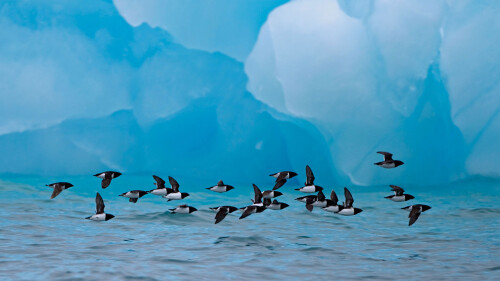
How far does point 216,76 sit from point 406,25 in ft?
17.8

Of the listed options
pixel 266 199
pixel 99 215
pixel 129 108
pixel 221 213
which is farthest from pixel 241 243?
pixel 129 108

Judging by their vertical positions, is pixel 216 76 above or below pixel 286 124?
above

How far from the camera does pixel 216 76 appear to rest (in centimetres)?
1800

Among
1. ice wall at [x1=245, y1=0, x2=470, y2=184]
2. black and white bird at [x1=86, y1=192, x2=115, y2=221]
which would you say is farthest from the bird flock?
ice wall at [x1=245, y1=0, x2=470, y2=184]

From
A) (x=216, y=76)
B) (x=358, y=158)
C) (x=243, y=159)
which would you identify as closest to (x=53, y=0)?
(x=216, y=76)

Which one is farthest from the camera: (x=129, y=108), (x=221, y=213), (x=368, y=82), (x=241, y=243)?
(x=129, y=108)

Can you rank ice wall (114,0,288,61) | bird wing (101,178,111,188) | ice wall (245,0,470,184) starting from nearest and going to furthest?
bird wing (101,178,111,188) < ice wall (245,0,470,184) < ice wall (114,0,288,61)

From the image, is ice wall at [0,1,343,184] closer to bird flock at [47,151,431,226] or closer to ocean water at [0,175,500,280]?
ocean water at [0,175,500,280]

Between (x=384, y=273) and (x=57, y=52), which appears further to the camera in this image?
(x=57, y=52)

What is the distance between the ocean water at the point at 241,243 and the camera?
6.43 m

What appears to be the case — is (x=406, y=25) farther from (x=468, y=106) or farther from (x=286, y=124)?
(x=286, y=124)

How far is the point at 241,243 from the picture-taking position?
8.23 m

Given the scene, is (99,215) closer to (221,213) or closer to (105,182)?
(105,182)

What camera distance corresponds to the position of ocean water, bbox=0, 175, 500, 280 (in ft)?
21.1
